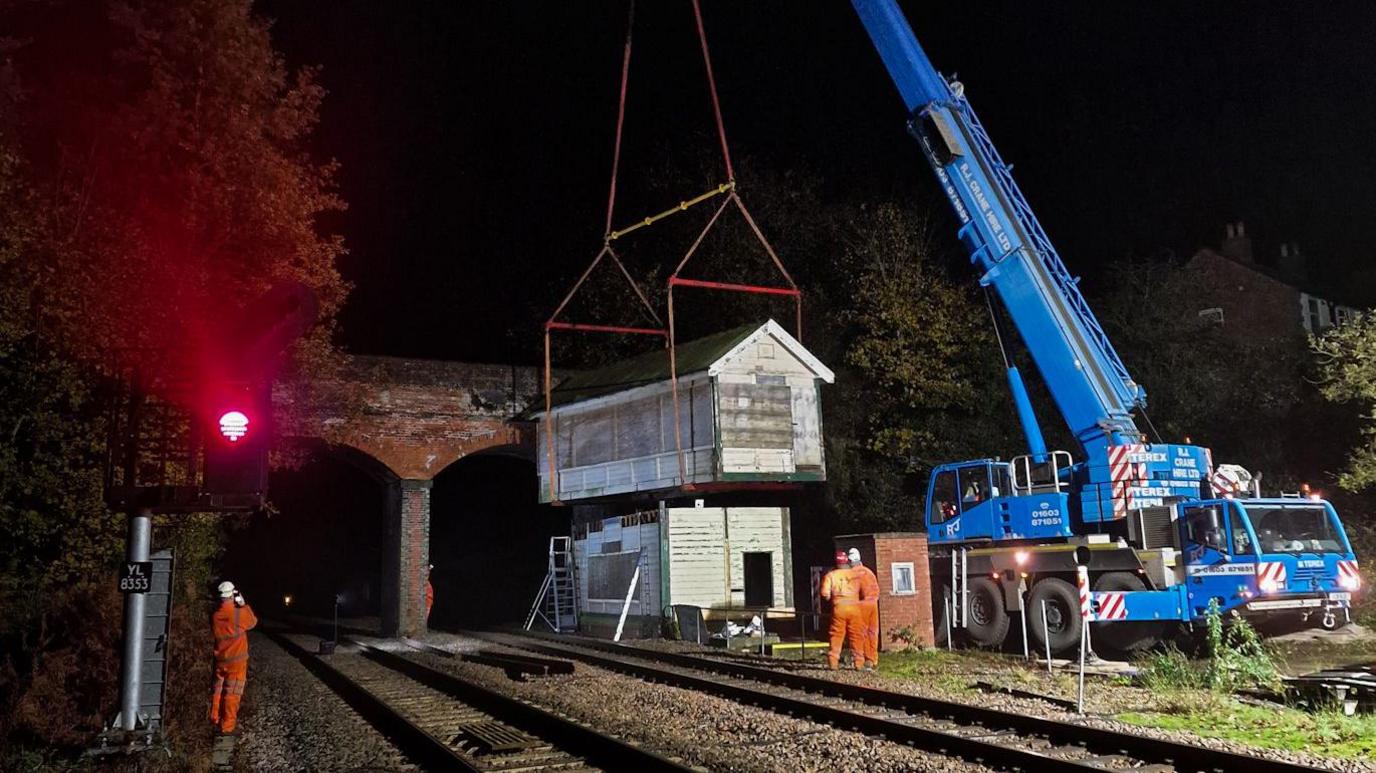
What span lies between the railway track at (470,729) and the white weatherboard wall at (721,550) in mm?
7941

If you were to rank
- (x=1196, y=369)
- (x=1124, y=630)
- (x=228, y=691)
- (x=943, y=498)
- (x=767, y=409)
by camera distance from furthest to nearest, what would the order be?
(x=1196, y=369)
(x=767, y=409)
(x=943, y=498)
(x=1124, y=630)
(x=228, y=691)

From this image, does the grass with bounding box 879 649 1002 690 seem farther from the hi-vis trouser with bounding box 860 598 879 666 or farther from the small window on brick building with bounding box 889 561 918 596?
the small window on brick building with bounding box 889 561 918 596

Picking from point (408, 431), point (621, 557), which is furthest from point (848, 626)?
point (408, 431)

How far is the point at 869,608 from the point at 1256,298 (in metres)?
35.8

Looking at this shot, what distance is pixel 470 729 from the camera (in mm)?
9773

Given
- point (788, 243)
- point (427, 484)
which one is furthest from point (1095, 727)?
point (788, 243)

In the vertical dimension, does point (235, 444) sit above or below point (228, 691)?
above

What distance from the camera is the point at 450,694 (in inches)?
516

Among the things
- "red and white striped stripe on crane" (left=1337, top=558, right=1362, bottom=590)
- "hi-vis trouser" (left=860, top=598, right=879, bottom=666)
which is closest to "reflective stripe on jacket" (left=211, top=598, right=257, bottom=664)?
"hi-vis trouser" (left=860, top=598, right=879, bottom=666)

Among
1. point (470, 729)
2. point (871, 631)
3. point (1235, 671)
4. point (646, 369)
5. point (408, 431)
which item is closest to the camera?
point (470, 729)

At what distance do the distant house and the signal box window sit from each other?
2667 cm

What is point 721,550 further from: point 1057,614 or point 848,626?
point 848,626

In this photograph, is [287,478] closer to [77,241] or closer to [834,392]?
[834,392]

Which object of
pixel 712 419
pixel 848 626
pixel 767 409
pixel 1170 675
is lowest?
pixel 1170 675
